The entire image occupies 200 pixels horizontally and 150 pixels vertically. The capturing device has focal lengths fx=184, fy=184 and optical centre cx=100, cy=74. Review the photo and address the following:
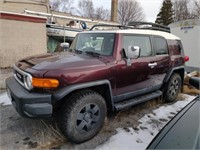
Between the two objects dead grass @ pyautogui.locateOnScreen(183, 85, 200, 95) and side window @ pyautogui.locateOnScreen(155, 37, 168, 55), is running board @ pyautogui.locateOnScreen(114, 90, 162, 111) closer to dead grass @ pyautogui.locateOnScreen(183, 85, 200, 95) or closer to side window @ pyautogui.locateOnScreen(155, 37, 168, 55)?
side window @ pyautogui.locateOnScreen(155, 37, 168, 55)

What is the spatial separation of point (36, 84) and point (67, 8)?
141 ft

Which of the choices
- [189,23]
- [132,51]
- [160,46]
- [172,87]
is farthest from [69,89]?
[189,23]

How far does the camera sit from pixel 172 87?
474 centimetres

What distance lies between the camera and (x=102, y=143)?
2898 millimetres

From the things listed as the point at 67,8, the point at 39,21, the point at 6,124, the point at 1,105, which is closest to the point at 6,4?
the point at 39,21

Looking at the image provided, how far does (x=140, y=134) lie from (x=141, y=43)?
183 cm

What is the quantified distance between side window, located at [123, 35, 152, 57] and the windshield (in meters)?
0.31

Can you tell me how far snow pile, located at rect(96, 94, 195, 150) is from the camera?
9.30 ft

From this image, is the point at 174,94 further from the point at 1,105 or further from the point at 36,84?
the point at 1,105

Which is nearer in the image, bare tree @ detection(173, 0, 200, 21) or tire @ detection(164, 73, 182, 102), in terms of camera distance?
tire @ detection(164, 73, 182, 102)

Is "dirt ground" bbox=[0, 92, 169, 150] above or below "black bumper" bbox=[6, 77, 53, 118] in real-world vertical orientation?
below

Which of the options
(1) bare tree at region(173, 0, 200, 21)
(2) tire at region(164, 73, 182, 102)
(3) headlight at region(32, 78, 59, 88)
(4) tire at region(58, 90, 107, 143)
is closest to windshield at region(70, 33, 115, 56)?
(4) tire at region(58, 90, 107, 143)

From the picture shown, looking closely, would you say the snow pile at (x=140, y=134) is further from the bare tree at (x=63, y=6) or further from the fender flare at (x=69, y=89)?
the bare tree at (x=63, y=6)

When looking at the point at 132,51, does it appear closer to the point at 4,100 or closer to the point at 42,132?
the point at 42,132
